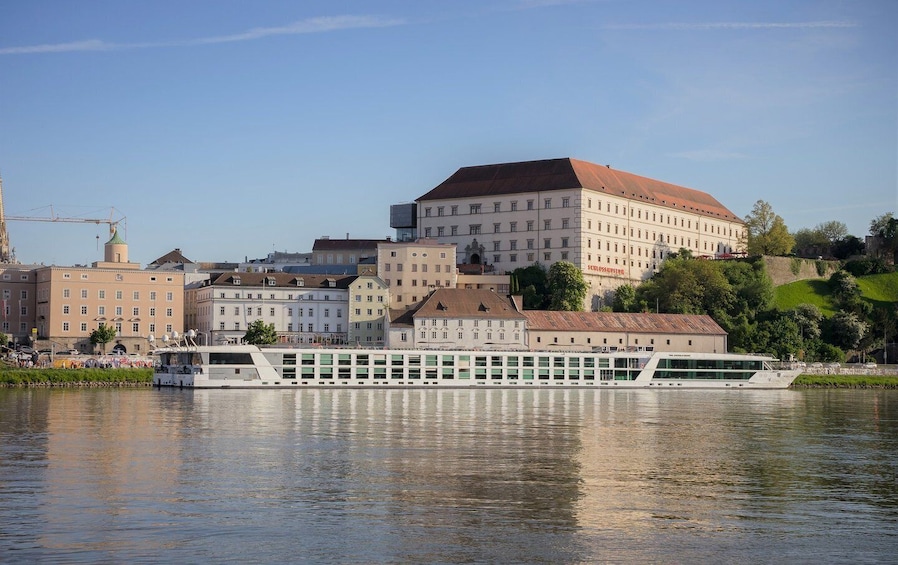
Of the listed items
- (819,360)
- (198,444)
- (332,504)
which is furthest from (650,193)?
(332,504)

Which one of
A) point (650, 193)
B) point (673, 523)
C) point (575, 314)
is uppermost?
point (650, 193)

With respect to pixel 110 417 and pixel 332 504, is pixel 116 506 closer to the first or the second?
pixel 332 504

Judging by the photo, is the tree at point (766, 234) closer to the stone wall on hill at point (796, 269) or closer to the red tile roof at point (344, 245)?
the stone wall on hill at point (796, 269)

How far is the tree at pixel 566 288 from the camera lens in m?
114

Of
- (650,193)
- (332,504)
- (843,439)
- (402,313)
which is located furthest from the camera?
(650,193)

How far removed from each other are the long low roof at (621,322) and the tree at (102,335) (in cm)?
3452

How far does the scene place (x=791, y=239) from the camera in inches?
5610

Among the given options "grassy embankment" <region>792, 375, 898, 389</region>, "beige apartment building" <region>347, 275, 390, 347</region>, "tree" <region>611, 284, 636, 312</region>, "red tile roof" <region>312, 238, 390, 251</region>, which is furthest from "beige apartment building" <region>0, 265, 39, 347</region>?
"grassy embankment" <region>792, 375, 898, 389</region>

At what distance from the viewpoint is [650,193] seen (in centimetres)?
13600

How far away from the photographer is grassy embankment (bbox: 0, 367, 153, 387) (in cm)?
8094

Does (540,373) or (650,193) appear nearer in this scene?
(540,373)

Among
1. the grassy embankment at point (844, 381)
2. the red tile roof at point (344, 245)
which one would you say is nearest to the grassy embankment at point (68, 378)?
the grassy embankment at point (844, 381)

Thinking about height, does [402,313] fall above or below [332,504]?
above

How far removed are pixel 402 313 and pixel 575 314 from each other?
49.3ft
